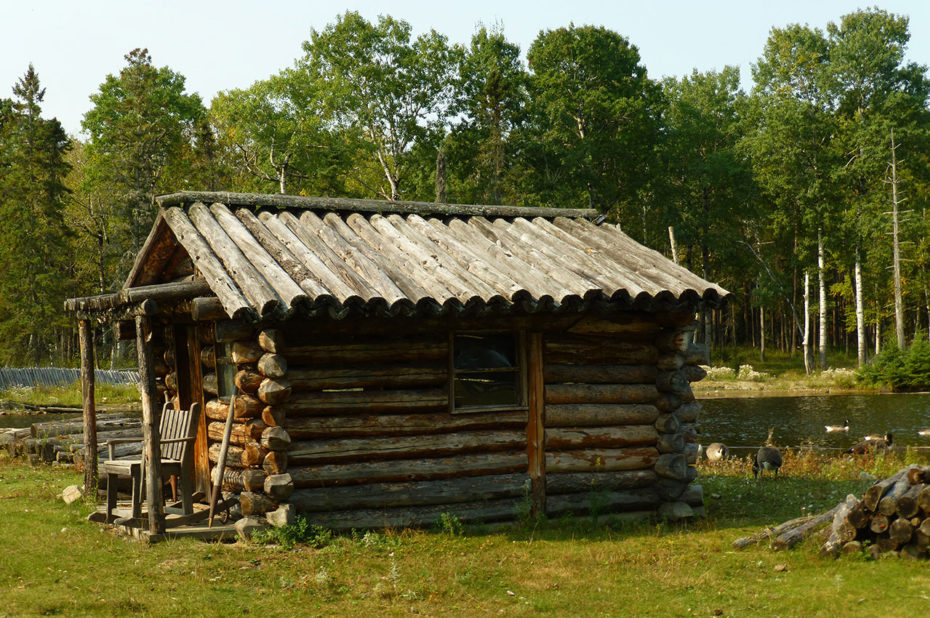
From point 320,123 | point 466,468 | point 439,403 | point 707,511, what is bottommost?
point 707,511

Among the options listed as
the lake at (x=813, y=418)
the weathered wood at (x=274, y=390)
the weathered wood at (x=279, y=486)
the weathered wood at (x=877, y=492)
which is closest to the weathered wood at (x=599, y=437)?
the weathered wood at (x=877, y=492)

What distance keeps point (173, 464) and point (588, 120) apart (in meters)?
38.8

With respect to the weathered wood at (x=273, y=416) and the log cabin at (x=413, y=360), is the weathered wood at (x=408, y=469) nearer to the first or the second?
the log cabin at (x=413, y=360)

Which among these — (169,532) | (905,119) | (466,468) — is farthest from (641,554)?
(905,119)

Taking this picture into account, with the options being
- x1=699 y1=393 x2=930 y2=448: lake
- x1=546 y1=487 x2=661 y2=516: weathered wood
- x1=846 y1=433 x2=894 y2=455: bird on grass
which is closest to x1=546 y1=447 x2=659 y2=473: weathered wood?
x1=546 y1=487 x2=661 y2=516: weathered wood

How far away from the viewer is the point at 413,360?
10.2 m

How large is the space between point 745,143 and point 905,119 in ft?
25.8

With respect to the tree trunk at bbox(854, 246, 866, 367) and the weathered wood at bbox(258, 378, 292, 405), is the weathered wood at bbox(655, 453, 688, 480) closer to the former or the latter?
the weathered wood at bbox(258, 378, 292, 405)

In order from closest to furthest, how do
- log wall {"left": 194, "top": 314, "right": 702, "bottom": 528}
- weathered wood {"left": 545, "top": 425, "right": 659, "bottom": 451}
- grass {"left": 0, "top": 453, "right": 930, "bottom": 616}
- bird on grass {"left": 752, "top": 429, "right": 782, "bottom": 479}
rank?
grass {"left": 0, "top": 453, "right": 930, "bottom": 616}, log wall {"left": 194, "top": 314, "right": 702, "bottom": 528}, weathered wood {"left": 545, "top": 425, "right": 659, "bottom": 451}, bird on grass {"left": 752, "top": 429, "right": 782, "bottom": 479}

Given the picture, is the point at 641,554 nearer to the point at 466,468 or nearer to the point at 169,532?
the point at 466,468

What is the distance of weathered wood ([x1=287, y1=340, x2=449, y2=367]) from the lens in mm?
9648

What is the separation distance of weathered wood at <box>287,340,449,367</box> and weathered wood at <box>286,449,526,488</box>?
1.16m

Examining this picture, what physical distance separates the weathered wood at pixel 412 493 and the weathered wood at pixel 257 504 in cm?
25

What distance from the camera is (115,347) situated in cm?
4356
